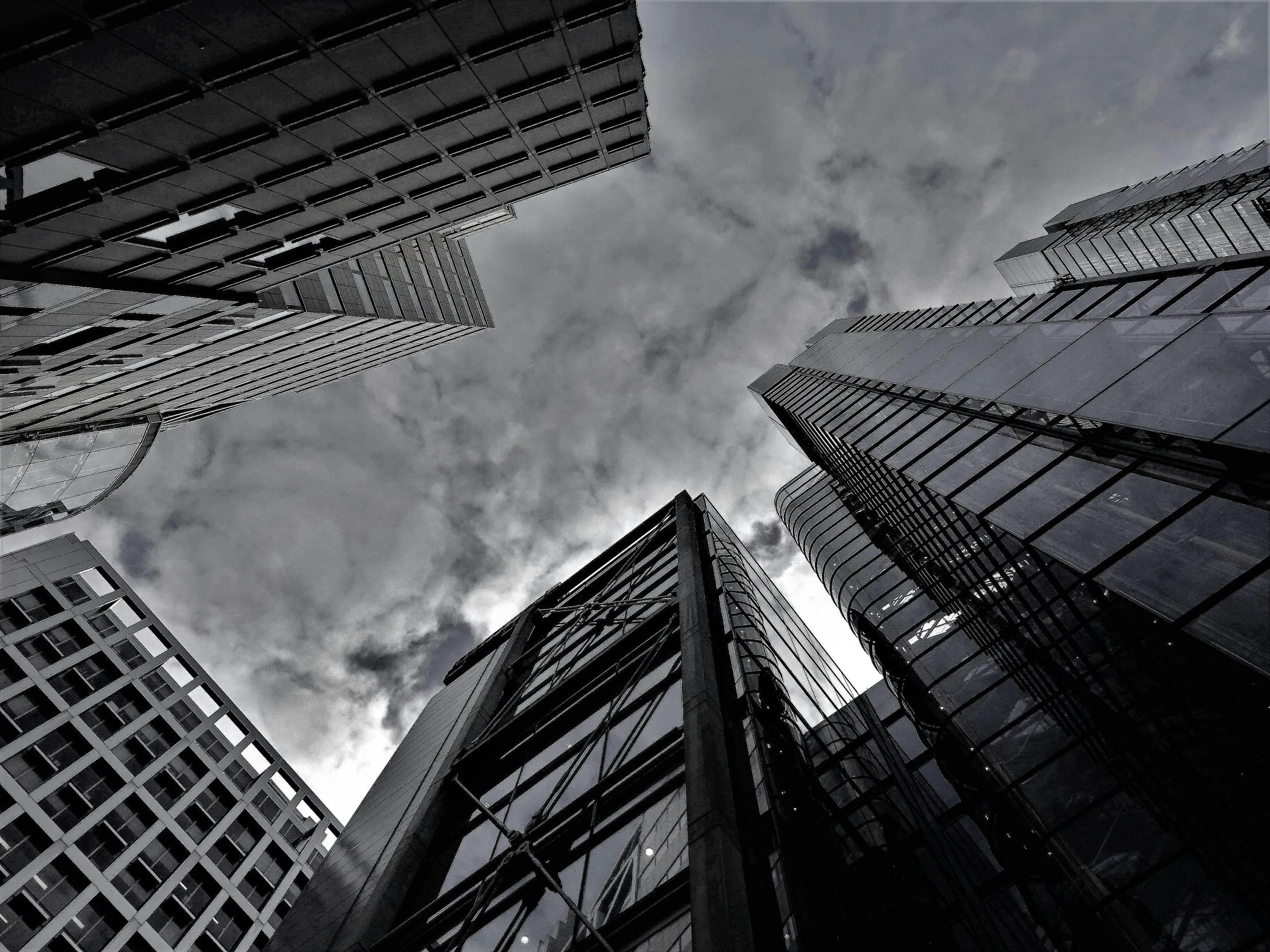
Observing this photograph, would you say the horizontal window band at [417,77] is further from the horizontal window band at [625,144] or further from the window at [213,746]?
the window at [213,746]

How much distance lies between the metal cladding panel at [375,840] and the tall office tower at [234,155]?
1587 centimetres

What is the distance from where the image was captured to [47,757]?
47594mm

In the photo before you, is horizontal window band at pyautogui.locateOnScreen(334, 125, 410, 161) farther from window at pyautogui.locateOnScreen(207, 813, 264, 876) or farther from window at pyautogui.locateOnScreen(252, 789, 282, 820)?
window at pyautogui.locateOnScreen(252, 789, 282, 820)

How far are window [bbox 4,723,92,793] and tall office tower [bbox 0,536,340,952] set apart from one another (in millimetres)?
98

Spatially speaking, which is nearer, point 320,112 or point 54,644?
point 320,112

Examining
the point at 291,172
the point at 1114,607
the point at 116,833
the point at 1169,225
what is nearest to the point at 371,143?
the point at 291,172

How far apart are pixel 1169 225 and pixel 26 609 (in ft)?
295

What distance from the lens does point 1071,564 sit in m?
8.33

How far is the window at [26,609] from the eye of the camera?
51.3 metres

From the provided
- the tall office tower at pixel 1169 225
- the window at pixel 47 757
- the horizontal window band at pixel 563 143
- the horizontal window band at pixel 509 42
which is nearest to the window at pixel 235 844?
the window at pixel 47 757

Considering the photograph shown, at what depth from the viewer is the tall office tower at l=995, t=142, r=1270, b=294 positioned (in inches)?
1503

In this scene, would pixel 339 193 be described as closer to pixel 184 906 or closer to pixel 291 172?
pixel 291 172

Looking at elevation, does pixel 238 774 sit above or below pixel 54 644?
below

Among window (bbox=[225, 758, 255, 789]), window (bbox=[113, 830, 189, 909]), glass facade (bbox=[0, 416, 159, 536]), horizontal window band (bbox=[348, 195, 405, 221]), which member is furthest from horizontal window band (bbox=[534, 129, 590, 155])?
window (bbox=[225, 758, 255, 789])
